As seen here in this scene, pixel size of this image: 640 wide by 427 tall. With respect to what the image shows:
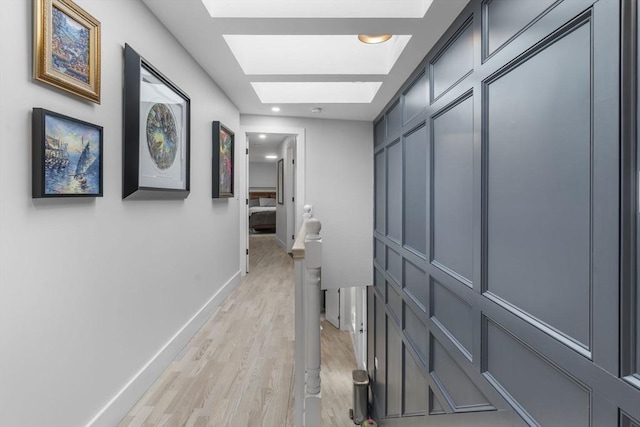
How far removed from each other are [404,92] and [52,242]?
2.90 metres

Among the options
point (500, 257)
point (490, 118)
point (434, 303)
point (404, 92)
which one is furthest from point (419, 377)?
point (404, 92)

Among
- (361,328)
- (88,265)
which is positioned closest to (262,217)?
(361,328)

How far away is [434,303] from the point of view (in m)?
2.36

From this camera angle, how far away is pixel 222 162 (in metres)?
3.22

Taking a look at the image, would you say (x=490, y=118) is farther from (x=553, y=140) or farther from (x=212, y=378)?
(x=212, y=378)

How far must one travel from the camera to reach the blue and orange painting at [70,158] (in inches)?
46.6

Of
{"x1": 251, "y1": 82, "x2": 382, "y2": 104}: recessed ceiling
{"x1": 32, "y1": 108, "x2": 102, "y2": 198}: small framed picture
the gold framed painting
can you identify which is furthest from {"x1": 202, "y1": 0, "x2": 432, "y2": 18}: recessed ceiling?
{"x1": 251, "y1": 82, "x2": 382, "y2": 104}: recessed ceiling

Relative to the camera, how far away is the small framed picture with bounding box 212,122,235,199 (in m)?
3.05

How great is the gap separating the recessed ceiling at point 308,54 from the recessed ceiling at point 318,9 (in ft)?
2.62

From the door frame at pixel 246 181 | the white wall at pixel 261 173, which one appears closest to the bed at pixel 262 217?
the white wall at pixel 261 173

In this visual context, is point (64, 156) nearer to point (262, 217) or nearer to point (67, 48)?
point (67, 48)

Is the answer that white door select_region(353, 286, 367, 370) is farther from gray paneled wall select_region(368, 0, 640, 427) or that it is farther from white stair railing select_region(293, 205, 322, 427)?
white stair railing select_region(293, 205, 322, 427)

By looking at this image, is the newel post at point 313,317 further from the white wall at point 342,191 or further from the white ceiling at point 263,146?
the white ceiling at point 263,146

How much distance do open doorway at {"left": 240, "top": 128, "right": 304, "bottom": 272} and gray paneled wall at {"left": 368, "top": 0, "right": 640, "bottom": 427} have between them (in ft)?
8.32
